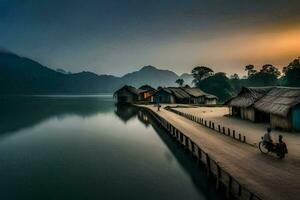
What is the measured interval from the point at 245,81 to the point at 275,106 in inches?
5308

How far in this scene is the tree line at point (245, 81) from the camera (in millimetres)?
94637

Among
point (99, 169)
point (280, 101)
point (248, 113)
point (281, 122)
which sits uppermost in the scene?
point (280, 101)

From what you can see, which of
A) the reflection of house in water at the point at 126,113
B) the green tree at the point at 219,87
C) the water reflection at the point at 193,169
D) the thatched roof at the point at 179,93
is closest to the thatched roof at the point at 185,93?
the thatched roof at the point at 179,93

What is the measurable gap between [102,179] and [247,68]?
16578 centimetres

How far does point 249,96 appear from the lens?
4878 cm

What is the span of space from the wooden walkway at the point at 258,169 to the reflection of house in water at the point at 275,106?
9.87m

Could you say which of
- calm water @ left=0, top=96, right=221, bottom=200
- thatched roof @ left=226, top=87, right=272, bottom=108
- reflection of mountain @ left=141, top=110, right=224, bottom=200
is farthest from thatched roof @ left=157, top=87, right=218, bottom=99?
reflection of mountain @ left=141, top=110, right=224, bottom=200

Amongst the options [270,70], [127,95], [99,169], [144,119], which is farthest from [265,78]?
[99,169]

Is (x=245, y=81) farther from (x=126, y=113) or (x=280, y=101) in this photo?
(x=280, y=101)

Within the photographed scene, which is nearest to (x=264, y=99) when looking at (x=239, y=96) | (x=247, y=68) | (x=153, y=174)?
(x=239, y=96)

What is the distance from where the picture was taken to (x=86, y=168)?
27844 millimetres

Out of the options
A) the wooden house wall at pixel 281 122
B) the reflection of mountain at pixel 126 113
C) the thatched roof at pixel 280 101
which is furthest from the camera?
the reflection of mountain at pixel 126 113

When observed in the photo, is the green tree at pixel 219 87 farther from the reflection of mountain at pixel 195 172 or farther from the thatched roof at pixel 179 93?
the reflection of mountain at pixel 195 172

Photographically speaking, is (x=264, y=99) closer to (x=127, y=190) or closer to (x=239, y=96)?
(x=239, y=96)
